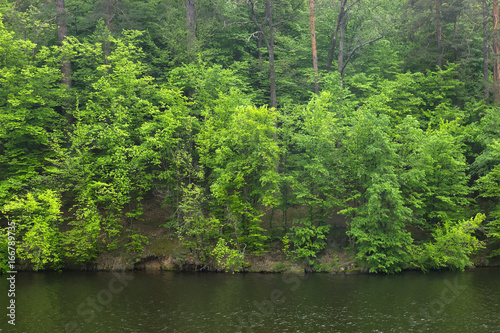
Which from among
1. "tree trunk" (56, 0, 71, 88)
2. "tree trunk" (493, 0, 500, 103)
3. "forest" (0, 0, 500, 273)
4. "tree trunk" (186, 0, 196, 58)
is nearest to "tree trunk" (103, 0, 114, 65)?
"forest" (0, 0, 500, 273)

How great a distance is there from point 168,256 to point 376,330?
16101 mm

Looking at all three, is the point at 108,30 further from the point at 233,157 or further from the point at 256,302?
the point at 256,302

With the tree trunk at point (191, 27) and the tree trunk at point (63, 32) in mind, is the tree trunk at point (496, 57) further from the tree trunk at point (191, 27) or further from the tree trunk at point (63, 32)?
the tree trunk at point (63, 32)

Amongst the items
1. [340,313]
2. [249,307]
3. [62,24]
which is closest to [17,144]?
[62,24]

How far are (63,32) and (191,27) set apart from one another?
10684mm

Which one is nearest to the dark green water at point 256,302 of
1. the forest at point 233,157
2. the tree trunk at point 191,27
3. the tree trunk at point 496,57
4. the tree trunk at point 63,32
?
the forest at point 233,157

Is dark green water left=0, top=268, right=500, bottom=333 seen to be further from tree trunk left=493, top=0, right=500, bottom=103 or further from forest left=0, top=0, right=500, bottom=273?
tree trunk left=493, top=0, right=500, bottom=103

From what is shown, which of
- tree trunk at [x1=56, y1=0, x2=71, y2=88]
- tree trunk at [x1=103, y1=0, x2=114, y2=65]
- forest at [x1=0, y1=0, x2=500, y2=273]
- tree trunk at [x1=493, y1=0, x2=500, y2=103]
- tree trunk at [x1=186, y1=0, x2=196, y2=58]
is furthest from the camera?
tree trunk at [x1=186, y1=0, x2=196, y2=58]

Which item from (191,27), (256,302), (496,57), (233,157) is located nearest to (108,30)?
(191,27)

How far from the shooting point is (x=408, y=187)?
29.5 metres

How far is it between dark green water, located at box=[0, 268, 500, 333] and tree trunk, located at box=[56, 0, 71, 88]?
50.8ft

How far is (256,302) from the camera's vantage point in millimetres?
20703

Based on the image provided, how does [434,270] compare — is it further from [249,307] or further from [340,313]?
[249,307]

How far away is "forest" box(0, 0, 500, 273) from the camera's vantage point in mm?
27250
